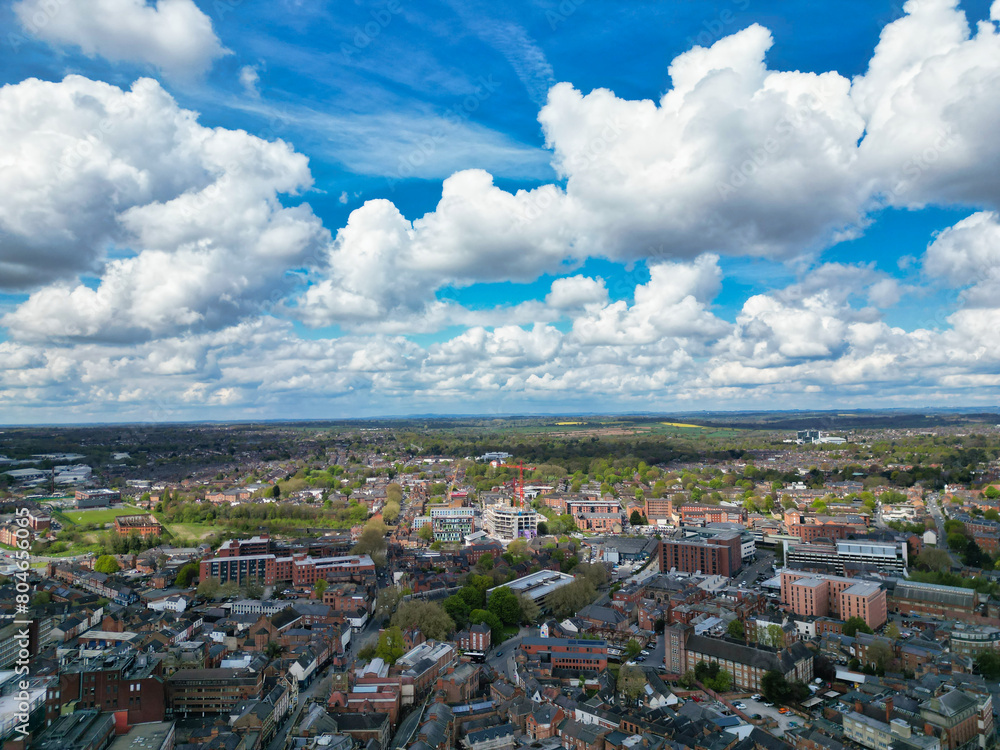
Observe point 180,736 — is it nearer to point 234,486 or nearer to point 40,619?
point 40,619

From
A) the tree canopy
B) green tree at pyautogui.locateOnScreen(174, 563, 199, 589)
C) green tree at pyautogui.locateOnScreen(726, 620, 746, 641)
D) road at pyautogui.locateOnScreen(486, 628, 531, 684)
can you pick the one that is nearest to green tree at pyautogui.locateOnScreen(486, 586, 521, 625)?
road at pyautogui.locateOnScreen(486, 628, 531, 684)

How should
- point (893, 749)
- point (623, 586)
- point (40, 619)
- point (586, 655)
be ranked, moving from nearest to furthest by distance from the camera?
1. point (893, 749)
2. point (586, 655)
3. point (40, 619)
4. point (623, 586)

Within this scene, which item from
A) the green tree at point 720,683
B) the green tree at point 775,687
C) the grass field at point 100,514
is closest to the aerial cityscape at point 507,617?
the green tree at point 775,687

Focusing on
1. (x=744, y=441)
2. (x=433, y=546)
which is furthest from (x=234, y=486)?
(x=744, y=441)

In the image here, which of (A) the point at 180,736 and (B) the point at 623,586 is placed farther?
(B) the point at 623,586

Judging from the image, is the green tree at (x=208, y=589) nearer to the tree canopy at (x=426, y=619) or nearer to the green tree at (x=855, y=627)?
the tree canopy at (x=426, y=619)

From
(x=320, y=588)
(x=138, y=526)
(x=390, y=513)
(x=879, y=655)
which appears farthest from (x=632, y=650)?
(x=138, y=526)
